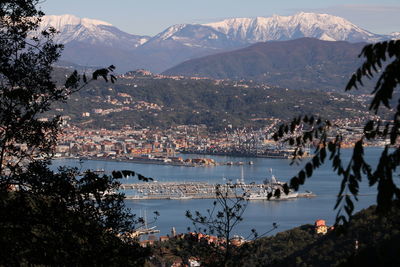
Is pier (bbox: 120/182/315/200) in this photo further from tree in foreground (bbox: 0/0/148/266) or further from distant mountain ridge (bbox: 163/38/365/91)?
distant mountain ridge (bbox: 163/38/365/91)

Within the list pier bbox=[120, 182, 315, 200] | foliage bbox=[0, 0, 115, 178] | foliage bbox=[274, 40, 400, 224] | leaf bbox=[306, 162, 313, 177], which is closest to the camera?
foliage bbox=[274, 40, 400, 224]

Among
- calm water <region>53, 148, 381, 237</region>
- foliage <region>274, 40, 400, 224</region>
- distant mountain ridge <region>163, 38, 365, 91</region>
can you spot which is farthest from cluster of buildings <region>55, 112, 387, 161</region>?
foliage <region>274, 40, 400, 224</region>

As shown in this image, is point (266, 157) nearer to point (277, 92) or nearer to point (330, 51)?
point (277, 92)

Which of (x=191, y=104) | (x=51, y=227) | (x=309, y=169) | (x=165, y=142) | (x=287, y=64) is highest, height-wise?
(x=309, y=169)

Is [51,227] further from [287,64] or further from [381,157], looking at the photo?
[287,64]

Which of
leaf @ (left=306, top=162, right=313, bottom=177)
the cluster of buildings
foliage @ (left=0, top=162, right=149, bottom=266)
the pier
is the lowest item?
the cluster of buildings

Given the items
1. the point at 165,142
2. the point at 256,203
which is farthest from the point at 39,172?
the point at 165,142
